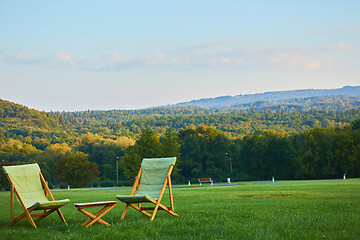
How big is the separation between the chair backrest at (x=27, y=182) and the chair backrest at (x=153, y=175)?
2.05m

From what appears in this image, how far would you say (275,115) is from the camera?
431ft

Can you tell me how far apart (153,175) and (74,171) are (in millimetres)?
61239

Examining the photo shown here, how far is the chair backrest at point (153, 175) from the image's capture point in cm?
878

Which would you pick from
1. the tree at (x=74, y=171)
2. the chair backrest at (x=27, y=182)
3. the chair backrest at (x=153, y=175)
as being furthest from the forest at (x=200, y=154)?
the chair backrest at (x=27, y=182)

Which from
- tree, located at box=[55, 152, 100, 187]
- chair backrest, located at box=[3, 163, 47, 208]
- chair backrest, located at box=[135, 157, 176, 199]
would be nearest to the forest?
tree, located at box=[55, 152, 100, 187]

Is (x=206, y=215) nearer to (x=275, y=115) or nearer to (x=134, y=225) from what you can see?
(x=134, y=225)

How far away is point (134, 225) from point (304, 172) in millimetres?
52768

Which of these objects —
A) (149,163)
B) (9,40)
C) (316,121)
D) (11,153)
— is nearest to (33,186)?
(149,163)

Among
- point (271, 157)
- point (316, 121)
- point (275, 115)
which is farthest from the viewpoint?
point (275, 115)

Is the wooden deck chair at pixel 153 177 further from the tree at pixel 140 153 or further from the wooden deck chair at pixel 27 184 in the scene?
the tree at pixel 140 153

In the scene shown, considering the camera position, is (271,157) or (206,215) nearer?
(206,215)

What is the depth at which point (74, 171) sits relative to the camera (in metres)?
67.6

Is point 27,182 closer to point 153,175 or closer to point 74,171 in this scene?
point 153,175

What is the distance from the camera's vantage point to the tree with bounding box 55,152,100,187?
67.5m
